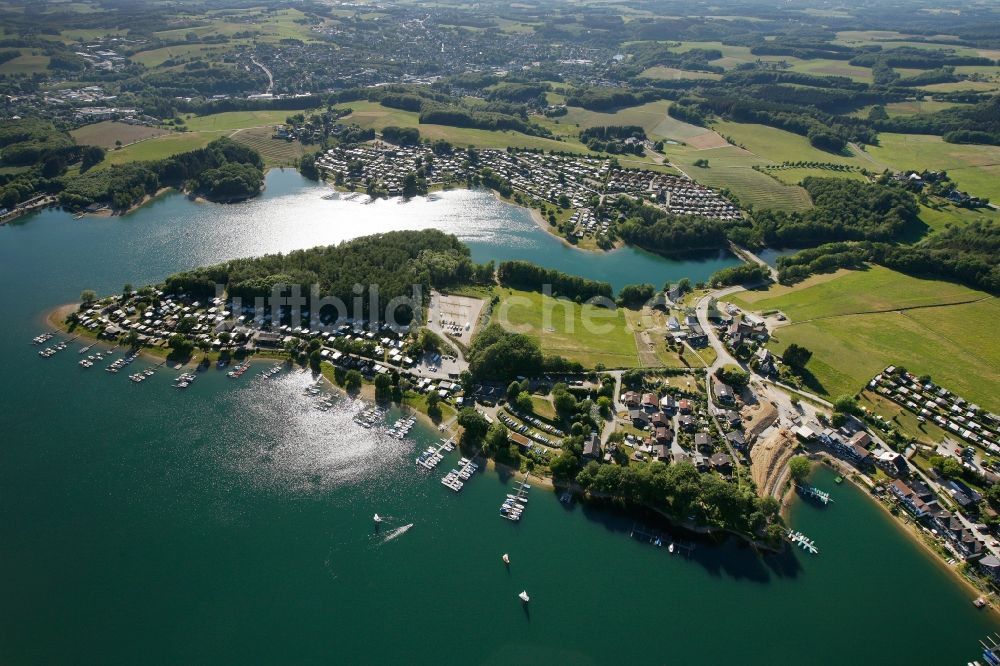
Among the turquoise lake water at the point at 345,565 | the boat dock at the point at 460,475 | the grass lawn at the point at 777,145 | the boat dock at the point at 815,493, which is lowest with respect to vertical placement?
the turquoise lake water at the point at 345,565

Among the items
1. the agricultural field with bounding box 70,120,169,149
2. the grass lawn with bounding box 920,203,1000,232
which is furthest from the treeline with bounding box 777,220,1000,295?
the agricultural field with bounding box 70,120,169,149

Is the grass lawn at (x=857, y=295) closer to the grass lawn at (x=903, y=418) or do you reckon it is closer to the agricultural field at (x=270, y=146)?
the grass lawn at (x=903, y=418)

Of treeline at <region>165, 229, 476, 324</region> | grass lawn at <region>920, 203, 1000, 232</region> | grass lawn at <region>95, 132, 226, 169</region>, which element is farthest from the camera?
grass lawn at <region>95, 132, 226, 169</region>

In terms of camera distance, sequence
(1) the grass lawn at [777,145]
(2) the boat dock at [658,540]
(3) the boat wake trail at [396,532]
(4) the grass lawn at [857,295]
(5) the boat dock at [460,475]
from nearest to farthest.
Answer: (2) the boat dock at [658,540] → (3) the boat wake trail at [396,532] → (5) the boat dock at [460,475] → (4) the grass lawn at [857,295] → (1) the grass lawn at [777,145]

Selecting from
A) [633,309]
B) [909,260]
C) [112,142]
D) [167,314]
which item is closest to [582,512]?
[633,309]

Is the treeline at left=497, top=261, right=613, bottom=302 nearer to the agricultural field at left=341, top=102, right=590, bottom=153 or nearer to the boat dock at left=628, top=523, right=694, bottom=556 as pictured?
the boat dock at left=628, top=523, right=694, bottom=556

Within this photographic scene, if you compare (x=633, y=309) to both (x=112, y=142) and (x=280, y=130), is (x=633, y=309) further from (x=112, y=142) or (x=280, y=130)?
(x=112, y=142)

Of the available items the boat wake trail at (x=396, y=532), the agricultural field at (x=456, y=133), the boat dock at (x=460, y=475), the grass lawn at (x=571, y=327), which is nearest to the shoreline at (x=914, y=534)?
the grass lawn at (x=571, y=327)
